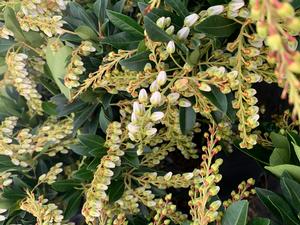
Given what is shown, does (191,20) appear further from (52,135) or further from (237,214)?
(52,135)

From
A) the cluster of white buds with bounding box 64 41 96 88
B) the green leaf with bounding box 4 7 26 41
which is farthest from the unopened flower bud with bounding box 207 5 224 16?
the green leaf with bounding box 4 7 26 41

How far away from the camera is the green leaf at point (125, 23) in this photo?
3.49ft

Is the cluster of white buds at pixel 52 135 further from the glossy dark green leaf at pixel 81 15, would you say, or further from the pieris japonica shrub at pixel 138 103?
the glossy dark green leaf at pixel 81 15

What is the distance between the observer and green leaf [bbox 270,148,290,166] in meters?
1.15

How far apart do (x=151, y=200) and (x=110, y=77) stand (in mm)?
388

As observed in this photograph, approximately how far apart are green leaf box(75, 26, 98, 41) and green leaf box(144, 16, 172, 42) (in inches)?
12.4

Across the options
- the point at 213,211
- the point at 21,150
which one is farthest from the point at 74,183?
the point at 213,211

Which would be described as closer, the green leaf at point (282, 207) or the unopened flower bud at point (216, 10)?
the unopened flower bud at point (216, 10)

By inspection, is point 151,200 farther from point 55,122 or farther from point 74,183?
point 55,122

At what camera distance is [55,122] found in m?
1.54

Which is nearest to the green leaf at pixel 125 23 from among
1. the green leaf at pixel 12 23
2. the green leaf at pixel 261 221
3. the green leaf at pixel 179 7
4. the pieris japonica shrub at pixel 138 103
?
the pieris japonica shrub at pixel 138 103

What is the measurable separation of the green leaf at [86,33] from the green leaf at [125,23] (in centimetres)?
14

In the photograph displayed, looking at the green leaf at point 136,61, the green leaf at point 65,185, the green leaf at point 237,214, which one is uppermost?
the green leaf at point 136,61

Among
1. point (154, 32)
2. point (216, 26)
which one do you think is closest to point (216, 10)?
point (216, 26)
